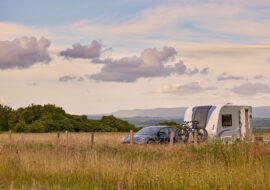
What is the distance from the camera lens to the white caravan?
30141 mm

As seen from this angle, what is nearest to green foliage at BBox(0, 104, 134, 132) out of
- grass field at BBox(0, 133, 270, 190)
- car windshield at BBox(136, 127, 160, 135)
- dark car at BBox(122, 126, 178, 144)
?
car windshield at BBox(136, 127, 160, 135)

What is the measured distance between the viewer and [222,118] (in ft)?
99.9

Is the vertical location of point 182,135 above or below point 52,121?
below

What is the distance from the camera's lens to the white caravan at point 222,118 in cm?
3014

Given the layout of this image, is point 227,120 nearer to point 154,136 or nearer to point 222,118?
point 222,118

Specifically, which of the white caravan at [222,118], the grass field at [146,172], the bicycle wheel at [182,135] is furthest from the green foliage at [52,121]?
the grass field at [146,172]

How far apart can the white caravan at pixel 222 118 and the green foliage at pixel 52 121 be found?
3638 cm

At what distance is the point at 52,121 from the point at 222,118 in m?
38.9

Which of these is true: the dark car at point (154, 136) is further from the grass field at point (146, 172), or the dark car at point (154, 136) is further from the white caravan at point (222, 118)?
the grass field at point (146, 172)

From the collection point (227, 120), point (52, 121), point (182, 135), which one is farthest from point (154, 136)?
point (52, 121)

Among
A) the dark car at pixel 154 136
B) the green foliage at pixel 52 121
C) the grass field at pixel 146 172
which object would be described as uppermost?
the green foliage at pixel 52 121

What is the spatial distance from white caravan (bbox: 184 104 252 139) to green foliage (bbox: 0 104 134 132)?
119 feet

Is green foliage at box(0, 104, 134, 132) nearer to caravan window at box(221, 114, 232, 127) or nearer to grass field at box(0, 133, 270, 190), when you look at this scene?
caravan window at box(221, 114, 232, 127)

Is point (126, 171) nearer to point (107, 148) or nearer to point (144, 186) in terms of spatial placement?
point (144, 186)
